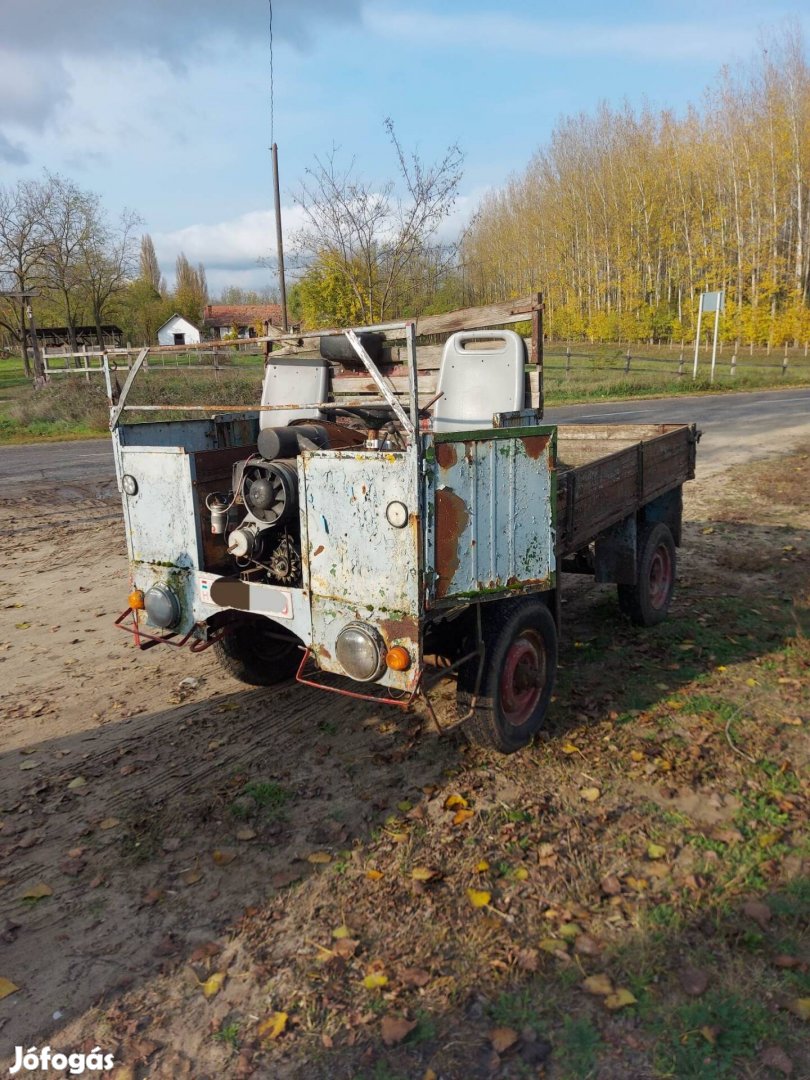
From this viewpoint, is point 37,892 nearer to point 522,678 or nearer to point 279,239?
point 522,678

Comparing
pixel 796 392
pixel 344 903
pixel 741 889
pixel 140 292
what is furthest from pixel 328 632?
pixel 140 292

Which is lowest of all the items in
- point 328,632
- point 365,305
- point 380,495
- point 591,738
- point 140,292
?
point 591,738

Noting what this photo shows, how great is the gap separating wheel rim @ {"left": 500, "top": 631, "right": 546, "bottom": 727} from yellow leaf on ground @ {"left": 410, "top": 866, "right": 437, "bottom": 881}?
1.03 meters

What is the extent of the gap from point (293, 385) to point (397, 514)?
2.63m

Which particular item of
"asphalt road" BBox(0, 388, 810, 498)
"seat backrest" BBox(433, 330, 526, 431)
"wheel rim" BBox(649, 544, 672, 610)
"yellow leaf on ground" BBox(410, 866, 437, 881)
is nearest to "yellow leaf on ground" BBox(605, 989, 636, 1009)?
"yellow leaf on ground" BBox(410, 866, 437, 881)

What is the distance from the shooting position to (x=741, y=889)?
3.08 metres

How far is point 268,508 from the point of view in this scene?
397 cm

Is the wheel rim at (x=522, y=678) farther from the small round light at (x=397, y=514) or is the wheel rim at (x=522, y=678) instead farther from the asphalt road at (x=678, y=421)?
the asphalt road at (x=678, y=421)

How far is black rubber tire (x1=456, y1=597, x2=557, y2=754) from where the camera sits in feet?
12.8

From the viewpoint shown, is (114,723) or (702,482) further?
(702,482)

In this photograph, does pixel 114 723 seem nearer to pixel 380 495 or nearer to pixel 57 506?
pixel 380 495

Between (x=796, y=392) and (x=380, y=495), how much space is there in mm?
29676

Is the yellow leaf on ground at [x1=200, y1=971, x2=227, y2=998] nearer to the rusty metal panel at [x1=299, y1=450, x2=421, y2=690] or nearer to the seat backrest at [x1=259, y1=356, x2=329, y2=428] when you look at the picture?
the rusty metal panel at [x1=299, y1=450, x2=421, y2=690]

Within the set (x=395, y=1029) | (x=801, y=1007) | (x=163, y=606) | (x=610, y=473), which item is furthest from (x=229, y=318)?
(x=801, y=1007)
